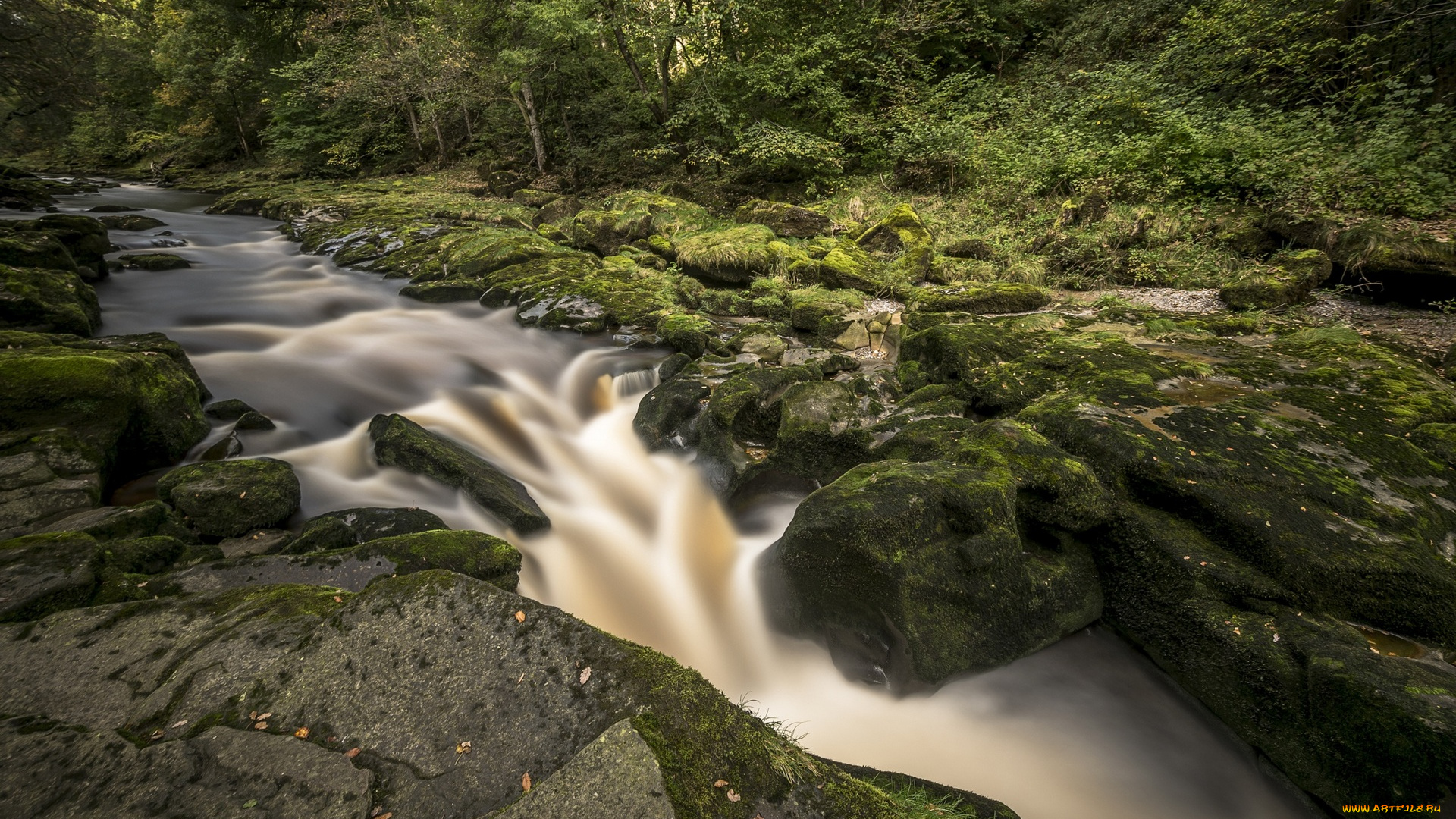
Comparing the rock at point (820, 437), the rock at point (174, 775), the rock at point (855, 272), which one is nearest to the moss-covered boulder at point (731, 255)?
the rock at point (855, 272)

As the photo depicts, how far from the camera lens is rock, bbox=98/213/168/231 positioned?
43.5 ft

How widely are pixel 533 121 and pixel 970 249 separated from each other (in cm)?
1534

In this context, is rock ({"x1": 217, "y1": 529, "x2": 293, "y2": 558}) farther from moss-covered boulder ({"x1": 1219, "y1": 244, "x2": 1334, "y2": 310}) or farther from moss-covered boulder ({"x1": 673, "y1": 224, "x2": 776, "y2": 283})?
moss-covered boulder ({"x1": 1219, "y1": 244, "x2": 1334, "y2": 310})

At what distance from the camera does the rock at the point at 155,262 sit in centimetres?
1023

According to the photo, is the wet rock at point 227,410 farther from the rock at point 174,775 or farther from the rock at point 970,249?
the rock at point 970,249

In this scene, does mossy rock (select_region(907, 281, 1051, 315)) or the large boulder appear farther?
mossy rock (select_region(907, 281, 1051, 315))

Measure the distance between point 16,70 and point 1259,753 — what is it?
17.0 meters

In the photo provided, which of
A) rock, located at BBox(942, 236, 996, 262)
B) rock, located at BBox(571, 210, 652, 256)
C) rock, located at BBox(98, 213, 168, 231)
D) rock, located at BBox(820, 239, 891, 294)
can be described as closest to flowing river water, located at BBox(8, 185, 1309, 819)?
rock, located at BBox(571, 210, 652, 256)

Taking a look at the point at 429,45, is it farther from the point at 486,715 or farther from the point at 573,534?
the point at 486,715

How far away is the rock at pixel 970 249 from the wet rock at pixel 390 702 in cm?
1017

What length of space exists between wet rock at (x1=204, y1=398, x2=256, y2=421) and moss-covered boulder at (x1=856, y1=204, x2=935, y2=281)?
9661mm

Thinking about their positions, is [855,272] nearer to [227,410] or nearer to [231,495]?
[231,495]

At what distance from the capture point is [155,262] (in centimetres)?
1034

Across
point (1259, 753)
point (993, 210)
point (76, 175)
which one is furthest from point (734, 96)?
point (76, 175)
